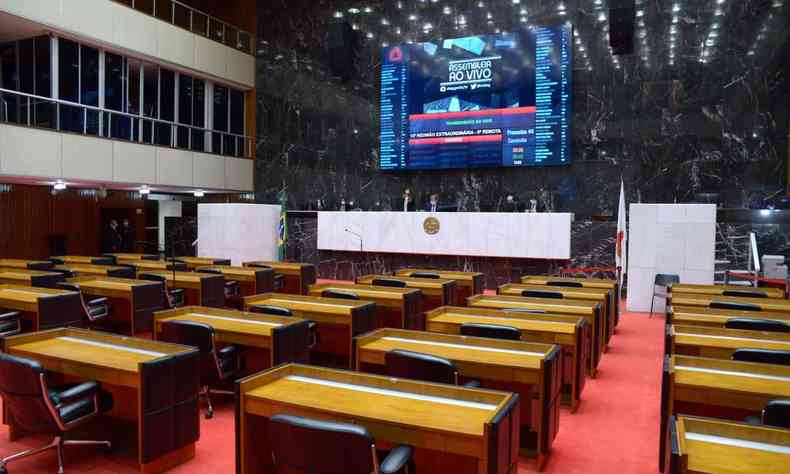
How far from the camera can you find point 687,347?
4137mm

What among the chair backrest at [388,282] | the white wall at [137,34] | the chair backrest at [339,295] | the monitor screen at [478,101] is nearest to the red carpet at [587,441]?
the chair backrest at [339,295]

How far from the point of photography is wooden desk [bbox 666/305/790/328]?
492 centimetres

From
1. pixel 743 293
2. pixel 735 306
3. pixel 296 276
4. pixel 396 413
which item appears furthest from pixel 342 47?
pixel 396 413

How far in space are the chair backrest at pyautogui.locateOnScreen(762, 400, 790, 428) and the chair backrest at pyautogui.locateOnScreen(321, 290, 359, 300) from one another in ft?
12.9

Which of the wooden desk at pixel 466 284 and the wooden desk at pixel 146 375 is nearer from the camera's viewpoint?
the wooden desk at pixel 146 375

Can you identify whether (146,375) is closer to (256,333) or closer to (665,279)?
(256,333)

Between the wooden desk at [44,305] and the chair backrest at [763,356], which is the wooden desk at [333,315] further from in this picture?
the chair backrest at [763,356]

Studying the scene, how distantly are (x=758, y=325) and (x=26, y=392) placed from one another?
5175mm

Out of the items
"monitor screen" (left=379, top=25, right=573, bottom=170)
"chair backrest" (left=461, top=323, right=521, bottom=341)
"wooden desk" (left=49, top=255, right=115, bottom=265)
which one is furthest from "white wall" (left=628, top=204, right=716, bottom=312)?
"wooden desk" (left=49, top=255, right=115, bottom=265)

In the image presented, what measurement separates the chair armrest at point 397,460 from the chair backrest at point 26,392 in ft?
6.77

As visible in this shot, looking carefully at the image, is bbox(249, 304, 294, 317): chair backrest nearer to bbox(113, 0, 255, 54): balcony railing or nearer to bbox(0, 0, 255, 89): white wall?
bbox(0, 0, 255, 89): white wall

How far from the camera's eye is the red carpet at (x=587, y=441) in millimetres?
3672

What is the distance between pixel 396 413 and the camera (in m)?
2.61

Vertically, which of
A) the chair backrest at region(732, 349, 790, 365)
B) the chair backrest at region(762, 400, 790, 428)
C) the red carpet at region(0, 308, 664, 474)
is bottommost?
the red carpet at region(0, 308, 664, 474)
